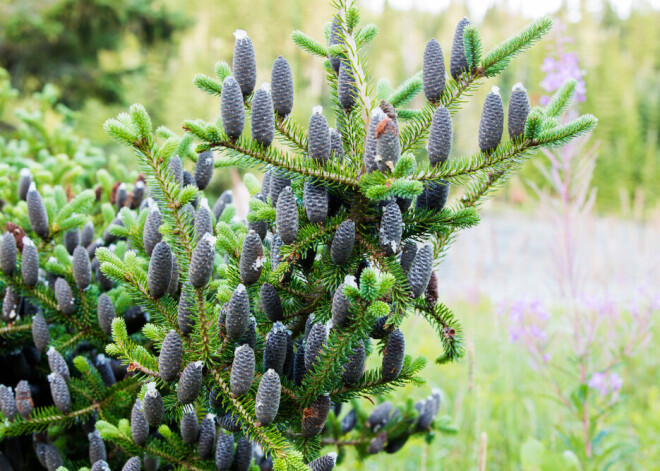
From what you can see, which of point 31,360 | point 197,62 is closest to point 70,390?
point 31,360

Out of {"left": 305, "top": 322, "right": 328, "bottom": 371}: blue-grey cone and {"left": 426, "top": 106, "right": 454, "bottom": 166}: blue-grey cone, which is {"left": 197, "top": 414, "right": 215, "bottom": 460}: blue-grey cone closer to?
{"left": 305, "top": 322, "right": 328, "bottom": 371}: blue-grey cone

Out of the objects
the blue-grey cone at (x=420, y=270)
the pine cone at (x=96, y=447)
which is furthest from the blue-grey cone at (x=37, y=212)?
the blue-grey cone at (x=420, y=270)

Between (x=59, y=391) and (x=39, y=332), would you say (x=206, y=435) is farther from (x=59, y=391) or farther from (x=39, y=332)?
(x=39, y=332)

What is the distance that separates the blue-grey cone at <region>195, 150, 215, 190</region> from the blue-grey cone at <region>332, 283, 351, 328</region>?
1.94 ft

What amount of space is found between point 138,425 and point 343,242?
60 cm

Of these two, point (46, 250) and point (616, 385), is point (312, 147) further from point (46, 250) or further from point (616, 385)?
point (616, 385)

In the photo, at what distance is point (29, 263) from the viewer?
127cm

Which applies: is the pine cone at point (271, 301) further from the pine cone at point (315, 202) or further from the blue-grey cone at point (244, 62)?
the blue-grey cone at point (244, 62)

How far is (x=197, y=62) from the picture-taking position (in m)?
33.6

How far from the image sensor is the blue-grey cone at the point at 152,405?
3.19 feet

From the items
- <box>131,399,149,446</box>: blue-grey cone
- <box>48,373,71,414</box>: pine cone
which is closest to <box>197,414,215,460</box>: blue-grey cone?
<box>131,399,149,446</box>: blue-grey cone

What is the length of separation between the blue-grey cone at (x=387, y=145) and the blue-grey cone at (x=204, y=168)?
58 cm

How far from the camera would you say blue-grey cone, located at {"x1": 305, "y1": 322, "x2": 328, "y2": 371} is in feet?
3.11

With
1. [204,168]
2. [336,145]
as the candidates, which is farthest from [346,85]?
[204,168]
